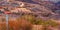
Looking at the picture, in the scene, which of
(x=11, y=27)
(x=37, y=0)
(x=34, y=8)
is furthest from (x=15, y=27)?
(x=37, y=0)

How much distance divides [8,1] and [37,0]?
7366 mm

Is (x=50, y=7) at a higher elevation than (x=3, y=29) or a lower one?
lower

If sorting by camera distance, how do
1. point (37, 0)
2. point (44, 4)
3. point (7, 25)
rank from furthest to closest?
1. point (37, 0)
2. point (44, 4)
3. point (7, 25)

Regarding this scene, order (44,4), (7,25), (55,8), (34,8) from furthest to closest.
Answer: (44,4)
(55,8)
(34,8)
(7,25)

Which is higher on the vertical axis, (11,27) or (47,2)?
(11,27)

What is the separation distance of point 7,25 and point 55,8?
103 feet

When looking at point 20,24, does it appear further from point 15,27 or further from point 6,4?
point 6,4

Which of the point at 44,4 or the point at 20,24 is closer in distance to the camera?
the point at 20,24

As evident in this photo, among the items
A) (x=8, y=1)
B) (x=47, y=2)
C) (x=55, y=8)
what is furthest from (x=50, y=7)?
(x=8, y=1)

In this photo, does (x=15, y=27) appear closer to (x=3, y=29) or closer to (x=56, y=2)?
(x=3, y=29)

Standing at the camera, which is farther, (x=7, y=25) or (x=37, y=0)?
(x=37, y=0)

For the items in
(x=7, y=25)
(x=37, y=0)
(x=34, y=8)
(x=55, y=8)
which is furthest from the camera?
(x=37, y=0)

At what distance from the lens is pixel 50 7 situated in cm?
4259

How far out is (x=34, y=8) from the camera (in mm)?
39125
